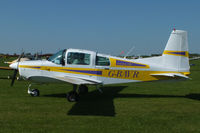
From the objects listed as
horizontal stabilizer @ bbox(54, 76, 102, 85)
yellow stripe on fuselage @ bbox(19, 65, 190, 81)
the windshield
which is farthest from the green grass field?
the windshield

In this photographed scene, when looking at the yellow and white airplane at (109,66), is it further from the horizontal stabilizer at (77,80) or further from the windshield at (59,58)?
the horizontal stabilizer at (77,80)

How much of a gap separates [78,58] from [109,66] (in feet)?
4.98

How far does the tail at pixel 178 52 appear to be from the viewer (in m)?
9.97

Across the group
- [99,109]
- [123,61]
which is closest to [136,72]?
[123,61]

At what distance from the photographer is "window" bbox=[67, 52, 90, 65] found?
32.4ft

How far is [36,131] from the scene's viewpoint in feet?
17.3

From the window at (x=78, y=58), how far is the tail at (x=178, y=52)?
386 cm

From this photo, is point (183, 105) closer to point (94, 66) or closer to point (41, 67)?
point (94, 66)

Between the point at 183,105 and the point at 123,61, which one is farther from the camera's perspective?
the point at 123,61

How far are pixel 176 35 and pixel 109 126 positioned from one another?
628 cm

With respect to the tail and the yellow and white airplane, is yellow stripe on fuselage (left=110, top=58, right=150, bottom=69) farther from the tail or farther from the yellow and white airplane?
the tail

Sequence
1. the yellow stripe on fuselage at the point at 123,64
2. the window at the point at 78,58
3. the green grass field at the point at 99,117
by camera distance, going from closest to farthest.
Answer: the green grass field at the point at 99,117
the window at the point at 78,58
the yellow stripe on fuselage at the point at 123,64

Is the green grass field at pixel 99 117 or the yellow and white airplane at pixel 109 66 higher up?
the yellow and white airplane at pixel 109 66

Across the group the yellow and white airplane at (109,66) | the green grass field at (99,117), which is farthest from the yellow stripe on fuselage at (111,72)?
the green grass field at (99,117)
